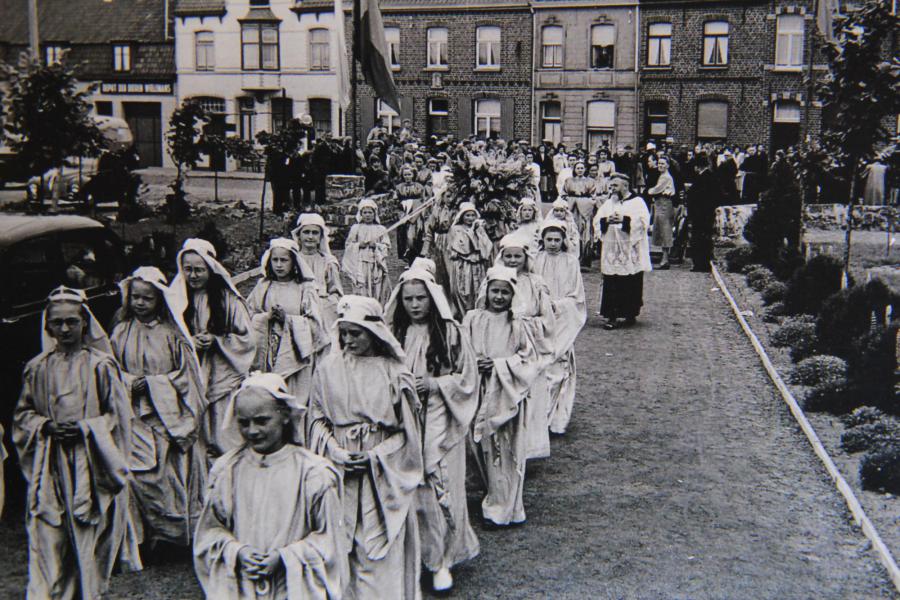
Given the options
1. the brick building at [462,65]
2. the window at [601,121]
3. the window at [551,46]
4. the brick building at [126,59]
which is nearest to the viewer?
the window at [601,121]

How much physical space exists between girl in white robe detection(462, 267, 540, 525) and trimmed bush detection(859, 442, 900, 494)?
2975mm

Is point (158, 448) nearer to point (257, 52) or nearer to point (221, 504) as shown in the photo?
point (221, 504)

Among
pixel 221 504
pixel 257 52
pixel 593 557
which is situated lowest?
pixel 593 557

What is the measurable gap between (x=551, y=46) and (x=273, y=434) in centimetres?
3863

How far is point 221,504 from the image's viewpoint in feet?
15.6

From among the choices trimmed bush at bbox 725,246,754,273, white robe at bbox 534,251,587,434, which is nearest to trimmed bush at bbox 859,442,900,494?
white robe at bbox 534,251,587,434

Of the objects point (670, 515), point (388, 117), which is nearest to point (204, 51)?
point (388, 117)

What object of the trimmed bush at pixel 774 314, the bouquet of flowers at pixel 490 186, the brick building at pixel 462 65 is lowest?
the trimmed bush at pixel 774 314

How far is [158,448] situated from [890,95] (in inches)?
481

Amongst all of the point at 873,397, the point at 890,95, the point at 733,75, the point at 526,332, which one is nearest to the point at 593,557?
the point at 526,332

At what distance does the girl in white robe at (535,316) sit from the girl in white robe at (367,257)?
448 cm

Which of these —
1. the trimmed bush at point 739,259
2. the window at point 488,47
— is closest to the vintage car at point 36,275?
the trimmed bush at point 739,259

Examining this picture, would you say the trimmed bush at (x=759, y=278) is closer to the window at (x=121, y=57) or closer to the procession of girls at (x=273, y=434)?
the procession of girls at (x=273, y=434)

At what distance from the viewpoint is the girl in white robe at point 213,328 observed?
315 inches
